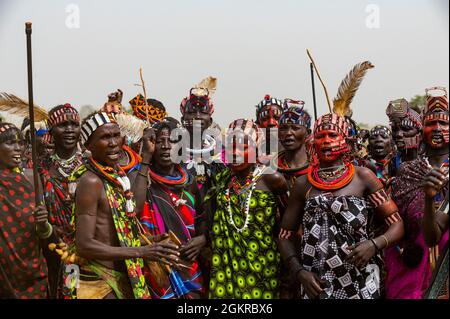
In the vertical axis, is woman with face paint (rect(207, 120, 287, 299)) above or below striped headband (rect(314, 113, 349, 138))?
below

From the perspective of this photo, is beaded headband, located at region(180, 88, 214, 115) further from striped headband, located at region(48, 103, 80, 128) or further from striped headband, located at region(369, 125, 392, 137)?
striped headband, located at region(369, 125, 392, 137)

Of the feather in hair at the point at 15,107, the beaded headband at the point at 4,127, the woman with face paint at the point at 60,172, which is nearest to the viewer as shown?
the beaded headband at the point at 4,127

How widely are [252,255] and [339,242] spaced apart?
2.78 ft

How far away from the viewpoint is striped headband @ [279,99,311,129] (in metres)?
6.51

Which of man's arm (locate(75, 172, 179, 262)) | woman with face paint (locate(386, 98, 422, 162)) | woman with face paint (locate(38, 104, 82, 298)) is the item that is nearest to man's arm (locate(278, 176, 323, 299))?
man's arm (locate(75, 172, 179, 262))

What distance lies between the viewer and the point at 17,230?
252 inches

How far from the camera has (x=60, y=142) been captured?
7.14 meters

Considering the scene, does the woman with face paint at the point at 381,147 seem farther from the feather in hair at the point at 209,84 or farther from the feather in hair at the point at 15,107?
the feather in hair at the point at 15,107

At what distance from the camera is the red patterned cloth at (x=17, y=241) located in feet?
20.9

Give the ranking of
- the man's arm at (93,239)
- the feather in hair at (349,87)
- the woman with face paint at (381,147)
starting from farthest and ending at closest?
the feather in hair at (349,87) < the woman with face paint at (381,147) < the man's arm at (93,239)

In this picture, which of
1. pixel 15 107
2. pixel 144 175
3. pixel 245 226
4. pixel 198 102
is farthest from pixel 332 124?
pixel 15 107

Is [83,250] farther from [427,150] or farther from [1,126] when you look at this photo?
[427,150]

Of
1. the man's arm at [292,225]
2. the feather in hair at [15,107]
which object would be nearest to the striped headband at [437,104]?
the man's arm at [292,225]
